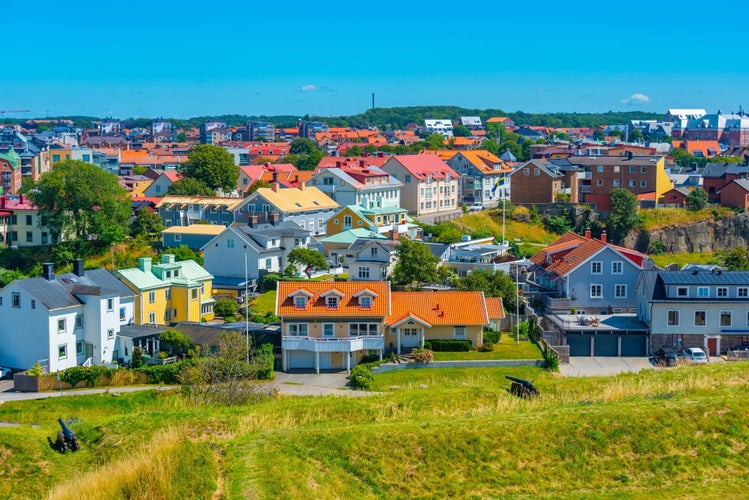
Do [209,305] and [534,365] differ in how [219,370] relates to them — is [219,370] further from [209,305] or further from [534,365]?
[209,305]

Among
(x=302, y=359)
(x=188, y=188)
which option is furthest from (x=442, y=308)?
(x=188, y=188)

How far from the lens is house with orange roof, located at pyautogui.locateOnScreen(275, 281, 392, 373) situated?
29.8 metres

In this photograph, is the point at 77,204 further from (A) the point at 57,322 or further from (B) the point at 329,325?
(B) the point at 329,325

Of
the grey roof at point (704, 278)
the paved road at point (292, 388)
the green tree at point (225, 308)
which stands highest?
the grey roof at point (704, 278)

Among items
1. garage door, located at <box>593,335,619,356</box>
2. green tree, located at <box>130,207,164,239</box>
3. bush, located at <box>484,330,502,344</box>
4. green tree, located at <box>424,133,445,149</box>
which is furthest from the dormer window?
green tree, located at <box>424,133,445,149</box>

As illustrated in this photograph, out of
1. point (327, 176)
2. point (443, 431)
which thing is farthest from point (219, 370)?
point (327, 176)

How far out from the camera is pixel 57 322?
3031cm

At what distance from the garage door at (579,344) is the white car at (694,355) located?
9.80ft

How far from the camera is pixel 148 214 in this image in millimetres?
50156

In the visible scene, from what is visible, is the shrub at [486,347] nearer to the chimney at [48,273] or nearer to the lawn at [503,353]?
the lawn at [503,353]

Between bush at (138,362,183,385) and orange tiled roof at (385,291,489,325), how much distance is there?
22.3 ft

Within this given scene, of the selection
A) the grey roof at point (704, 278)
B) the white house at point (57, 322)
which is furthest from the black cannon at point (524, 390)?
the white house at point (57, 322)

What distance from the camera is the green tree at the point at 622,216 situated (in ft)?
175

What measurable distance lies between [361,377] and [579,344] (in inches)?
320
